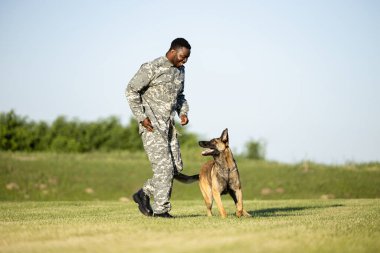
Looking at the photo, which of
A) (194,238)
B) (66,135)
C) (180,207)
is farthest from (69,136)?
(194,238)

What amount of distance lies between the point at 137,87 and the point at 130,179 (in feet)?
73.0

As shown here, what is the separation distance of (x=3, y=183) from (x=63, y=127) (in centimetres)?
3370

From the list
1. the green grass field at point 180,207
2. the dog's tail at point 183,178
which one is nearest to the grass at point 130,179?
the green grass field at point 180,207

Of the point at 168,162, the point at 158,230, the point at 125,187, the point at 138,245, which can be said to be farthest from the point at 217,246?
the point at 125,187

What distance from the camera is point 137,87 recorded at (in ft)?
32.4

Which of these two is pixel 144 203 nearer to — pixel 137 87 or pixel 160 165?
pixel 160 165

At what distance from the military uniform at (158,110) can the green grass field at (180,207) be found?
616 millimetres

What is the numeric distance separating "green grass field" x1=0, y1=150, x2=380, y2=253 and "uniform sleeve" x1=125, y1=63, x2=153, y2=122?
1.75m

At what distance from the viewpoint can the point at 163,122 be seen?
9.92 m

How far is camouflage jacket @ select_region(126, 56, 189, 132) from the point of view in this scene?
9867mm

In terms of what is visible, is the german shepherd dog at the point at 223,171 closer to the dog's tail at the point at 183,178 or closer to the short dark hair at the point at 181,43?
the dog's tail at the point at 183,178

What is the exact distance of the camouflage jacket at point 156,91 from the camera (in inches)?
388

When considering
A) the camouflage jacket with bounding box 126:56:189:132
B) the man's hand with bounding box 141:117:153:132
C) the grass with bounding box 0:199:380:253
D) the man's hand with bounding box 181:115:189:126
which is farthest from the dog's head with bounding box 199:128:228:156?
the grass with bounding box 0:199:380:253

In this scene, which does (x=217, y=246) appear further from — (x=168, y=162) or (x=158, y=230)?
(x=168, y=162)
